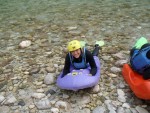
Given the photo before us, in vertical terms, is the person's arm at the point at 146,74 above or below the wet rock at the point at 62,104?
above

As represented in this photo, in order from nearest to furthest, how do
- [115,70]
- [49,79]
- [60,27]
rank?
[49,79]
[115,70]
[60,27]

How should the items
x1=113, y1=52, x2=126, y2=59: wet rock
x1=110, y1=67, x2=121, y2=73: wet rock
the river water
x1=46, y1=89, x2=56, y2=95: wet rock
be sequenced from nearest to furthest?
x1=46, y1=89, x2=56, y2=95: wet rock → x1=110, y1=67, x2=121, y2=73: wet rock → x1=113, y1=52, x2=126, y2=59: wet rock → the river water

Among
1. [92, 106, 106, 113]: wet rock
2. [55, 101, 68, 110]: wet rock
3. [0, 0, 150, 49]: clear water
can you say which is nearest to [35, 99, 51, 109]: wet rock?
[55, 101, 68, 110]: wet rock

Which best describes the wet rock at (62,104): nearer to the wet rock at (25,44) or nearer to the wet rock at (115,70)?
the wet rock at (115,70)

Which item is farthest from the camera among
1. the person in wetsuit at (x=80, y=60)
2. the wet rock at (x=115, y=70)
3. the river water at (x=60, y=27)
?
the river water at (x=60, y=27)

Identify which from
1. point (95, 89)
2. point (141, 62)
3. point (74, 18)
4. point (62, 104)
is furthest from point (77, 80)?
point (74, 18)

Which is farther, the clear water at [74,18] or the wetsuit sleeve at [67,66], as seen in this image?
Result: the clear water at [74,18]

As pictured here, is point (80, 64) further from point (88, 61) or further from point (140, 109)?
point (140, 109)

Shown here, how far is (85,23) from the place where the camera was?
1055 cm

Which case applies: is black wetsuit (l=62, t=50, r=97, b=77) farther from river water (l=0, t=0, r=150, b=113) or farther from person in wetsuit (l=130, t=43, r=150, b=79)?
river water (l=0, t=0, r=150, b=113)

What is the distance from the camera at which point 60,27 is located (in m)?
10.2

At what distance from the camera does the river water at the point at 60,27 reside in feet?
24.7

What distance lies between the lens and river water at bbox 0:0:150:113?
24.7 feet

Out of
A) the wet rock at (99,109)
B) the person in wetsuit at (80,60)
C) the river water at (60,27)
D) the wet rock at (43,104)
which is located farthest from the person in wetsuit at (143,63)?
the wet rock at (43,104)
